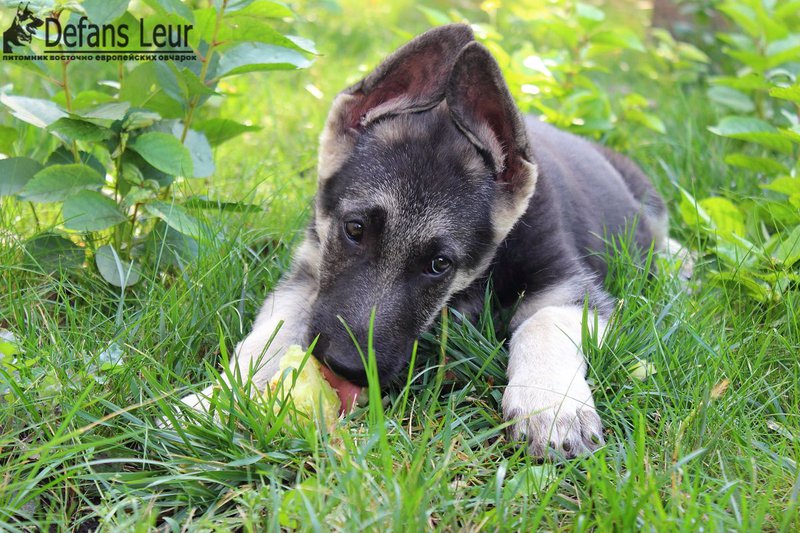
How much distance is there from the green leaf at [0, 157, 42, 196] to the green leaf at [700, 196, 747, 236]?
10.3 ft

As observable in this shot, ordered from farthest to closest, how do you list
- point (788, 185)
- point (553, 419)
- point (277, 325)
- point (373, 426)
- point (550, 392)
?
point (788, 185)
point (277, 325)
point (550, 392)
point (553, 419)
point (373, 426)

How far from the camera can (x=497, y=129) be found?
10.4 feet

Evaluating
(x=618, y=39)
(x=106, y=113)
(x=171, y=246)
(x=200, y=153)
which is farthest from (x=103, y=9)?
(x=618, y=39)

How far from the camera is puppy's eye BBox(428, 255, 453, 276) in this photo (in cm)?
302

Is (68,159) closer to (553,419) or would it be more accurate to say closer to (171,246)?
(171,246)

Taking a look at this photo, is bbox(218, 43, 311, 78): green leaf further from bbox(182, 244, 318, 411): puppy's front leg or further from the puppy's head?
bbox(182, 244, 318, 411): puppy's front leg

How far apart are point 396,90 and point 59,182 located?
1.48 meters

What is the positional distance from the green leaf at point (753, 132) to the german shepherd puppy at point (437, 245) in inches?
43.9

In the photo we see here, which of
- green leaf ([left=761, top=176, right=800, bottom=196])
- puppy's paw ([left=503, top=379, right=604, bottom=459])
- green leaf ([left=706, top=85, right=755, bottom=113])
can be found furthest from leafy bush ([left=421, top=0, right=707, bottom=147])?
puppy's paw ([left=503, top=379, right=604, bottom=459])

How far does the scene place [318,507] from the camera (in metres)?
2.08

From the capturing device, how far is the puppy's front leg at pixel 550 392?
8.29ft

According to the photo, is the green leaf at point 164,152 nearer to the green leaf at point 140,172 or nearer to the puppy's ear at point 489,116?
the green leaf at point 140,172

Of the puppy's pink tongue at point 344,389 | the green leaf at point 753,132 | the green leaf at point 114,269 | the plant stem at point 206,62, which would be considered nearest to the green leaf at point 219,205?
the plant stem at point 206,62

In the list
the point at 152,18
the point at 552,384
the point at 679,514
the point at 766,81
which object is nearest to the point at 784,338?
the point at 552,384
